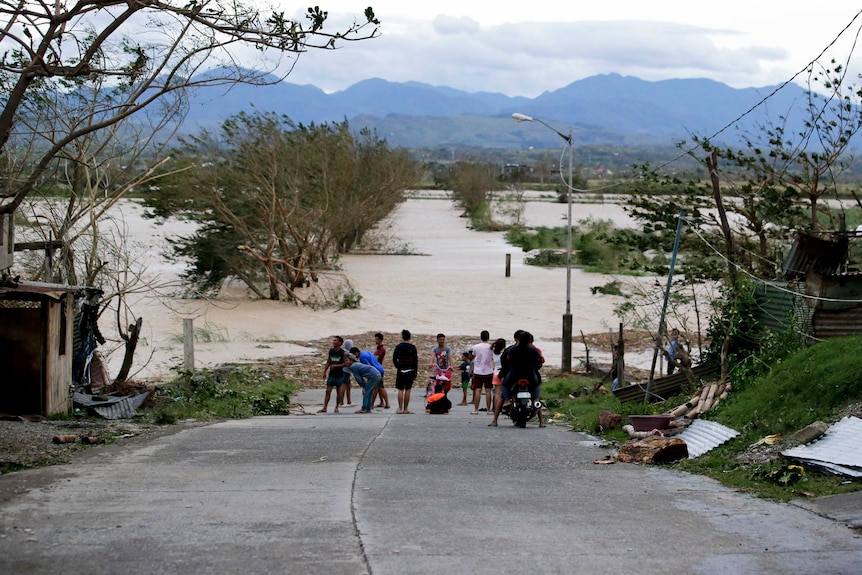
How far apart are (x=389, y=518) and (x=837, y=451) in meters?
4.70

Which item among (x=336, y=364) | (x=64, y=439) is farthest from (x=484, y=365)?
(x=64, y=439)

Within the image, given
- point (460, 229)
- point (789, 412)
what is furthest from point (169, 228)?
point (789, 412)

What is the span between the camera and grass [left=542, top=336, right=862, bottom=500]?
29.5ft

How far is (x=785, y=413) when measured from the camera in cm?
1125

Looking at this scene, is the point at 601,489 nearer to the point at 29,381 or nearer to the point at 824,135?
the point at 29,381

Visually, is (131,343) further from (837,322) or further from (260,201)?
(260,201)

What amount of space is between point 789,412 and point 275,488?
20.3ft

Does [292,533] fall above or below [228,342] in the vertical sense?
above

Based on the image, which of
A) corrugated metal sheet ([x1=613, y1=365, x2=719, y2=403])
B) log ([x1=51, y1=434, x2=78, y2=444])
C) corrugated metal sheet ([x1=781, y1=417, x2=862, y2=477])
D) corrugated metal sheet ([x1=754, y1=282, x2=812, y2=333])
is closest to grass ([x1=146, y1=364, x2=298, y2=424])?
log ([x1=51, y1=434, x2=78, y2=444])

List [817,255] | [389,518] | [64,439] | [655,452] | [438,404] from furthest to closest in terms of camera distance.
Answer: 1. [438,404]
2. [817,255]
3. [64,439]
4. [655,452]
5. [389,518]

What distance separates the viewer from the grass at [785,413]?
8992mm

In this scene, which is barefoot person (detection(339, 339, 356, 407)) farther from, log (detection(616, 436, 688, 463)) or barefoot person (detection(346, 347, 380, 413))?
log (detection(616, 436, 688, 463))

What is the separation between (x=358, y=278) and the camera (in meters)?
54.3

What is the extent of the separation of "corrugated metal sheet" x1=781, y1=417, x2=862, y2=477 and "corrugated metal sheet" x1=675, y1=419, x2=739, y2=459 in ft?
5.12
